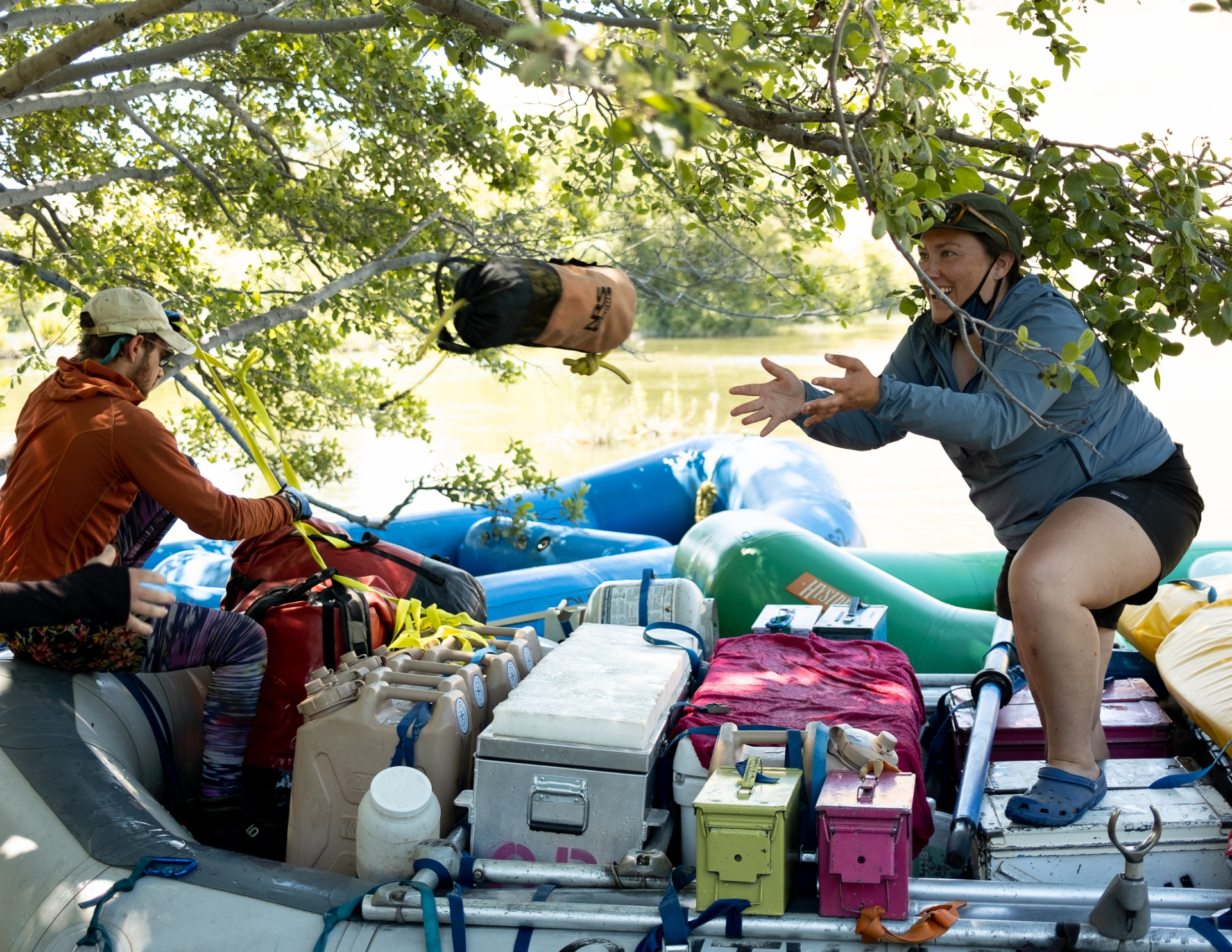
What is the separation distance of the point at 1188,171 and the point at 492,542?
4386mm

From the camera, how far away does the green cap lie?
2.62 m

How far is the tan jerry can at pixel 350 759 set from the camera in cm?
271

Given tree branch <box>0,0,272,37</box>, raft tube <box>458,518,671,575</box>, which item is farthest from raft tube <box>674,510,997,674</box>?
tree branch <box>0,0,272,37</box>

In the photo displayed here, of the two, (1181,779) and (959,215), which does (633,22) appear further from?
(1181,779)

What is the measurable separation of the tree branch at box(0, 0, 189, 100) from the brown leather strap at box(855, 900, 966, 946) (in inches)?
102

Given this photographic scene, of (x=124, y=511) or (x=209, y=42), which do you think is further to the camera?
(x=209, y=42)

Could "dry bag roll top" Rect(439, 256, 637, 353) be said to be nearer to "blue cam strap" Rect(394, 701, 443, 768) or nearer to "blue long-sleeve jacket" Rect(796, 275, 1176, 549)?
"blue long-sleeve jacket" Rect(796, 275, 1176, 549)

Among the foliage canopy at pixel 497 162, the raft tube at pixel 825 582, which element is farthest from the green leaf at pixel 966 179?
the raft tube at pixel 825 582

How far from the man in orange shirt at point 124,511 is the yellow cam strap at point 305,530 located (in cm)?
11

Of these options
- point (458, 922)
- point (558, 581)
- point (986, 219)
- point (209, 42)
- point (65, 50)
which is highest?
point (209, 42)

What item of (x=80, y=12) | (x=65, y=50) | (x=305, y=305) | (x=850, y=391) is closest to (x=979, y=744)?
(x=850, y=391)

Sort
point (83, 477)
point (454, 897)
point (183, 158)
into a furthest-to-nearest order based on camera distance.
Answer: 1. point (183, 158)
2. point (83, 477)
3. point (454, 897)

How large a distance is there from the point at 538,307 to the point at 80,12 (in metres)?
2.04

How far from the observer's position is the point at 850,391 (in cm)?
246
